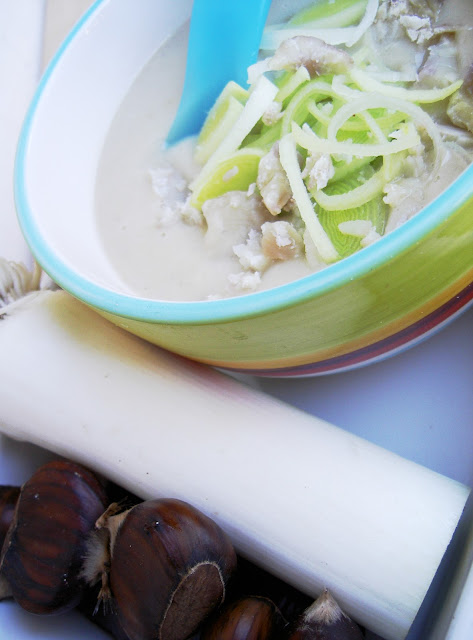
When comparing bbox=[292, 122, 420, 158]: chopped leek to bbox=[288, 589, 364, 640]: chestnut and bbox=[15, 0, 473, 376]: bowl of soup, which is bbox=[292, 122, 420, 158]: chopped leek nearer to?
bbox=[15, 0, 473, 376]: bowl of soup

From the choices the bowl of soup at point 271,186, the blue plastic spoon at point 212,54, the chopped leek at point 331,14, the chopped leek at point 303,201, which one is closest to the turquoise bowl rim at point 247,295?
the bowl of soup at point 271,186

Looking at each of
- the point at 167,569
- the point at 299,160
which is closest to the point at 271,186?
the point at 299,160

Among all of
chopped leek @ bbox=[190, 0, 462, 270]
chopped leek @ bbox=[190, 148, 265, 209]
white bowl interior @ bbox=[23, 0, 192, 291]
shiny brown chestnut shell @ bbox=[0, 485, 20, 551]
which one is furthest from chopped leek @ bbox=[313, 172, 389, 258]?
shiny brown chestnut shell @ bbox=[0, 485, 20, 551]

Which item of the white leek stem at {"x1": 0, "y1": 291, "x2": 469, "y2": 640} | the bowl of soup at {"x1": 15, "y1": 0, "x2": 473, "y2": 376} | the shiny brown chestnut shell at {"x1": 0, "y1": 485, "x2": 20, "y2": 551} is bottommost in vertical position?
the shiny brown chestnut shell at {"x1": 0, "y1": 485, "x2": 20, "y2": 551}

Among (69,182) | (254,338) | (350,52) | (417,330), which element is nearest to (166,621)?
(254,338)

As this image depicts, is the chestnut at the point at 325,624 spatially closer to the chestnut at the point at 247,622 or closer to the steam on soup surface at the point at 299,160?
the chestnut at the point at 247,622

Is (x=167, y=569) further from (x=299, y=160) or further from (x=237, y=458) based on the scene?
(x=299, y=160)
